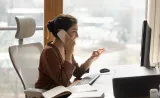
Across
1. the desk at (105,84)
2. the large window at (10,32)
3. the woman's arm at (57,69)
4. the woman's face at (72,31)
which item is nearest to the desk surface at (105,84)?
the desk at (105,84)

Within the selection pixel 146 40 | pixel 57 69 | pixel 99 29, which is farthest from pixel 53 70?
pixel 99 29

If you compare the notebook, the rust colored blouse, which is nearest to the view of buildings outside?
the rust colored blouse

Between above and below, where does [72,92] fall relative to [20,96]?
above

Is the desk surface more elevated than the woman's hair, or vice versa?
the woman's hair

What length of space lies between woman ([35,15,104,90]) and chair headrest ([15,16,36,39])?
0.27 meters

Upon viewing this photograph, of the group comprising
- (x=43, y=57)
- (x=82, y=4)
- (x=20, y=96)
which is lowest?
(x=20, y=96)

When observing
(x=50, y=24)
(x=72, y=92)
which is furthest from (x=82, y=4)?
(x=72, y=92)

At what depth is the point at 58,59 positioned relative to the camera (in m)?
1.98

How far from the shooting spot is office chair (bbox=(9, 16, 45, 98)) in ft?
7.10

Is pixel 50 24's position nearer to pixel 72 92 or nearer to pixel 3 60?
pixel 72 92

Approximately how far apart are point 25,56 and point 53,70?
48cm

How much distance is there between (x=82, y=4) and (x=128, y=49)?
2.39ft

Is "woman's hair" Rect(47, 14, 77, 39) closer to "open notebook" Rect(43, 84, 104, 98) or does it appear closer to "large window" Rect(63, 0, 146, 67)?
"open notebook" Rect(43, 84, 104, 98)

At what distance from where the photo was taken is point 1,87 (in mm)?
3049
